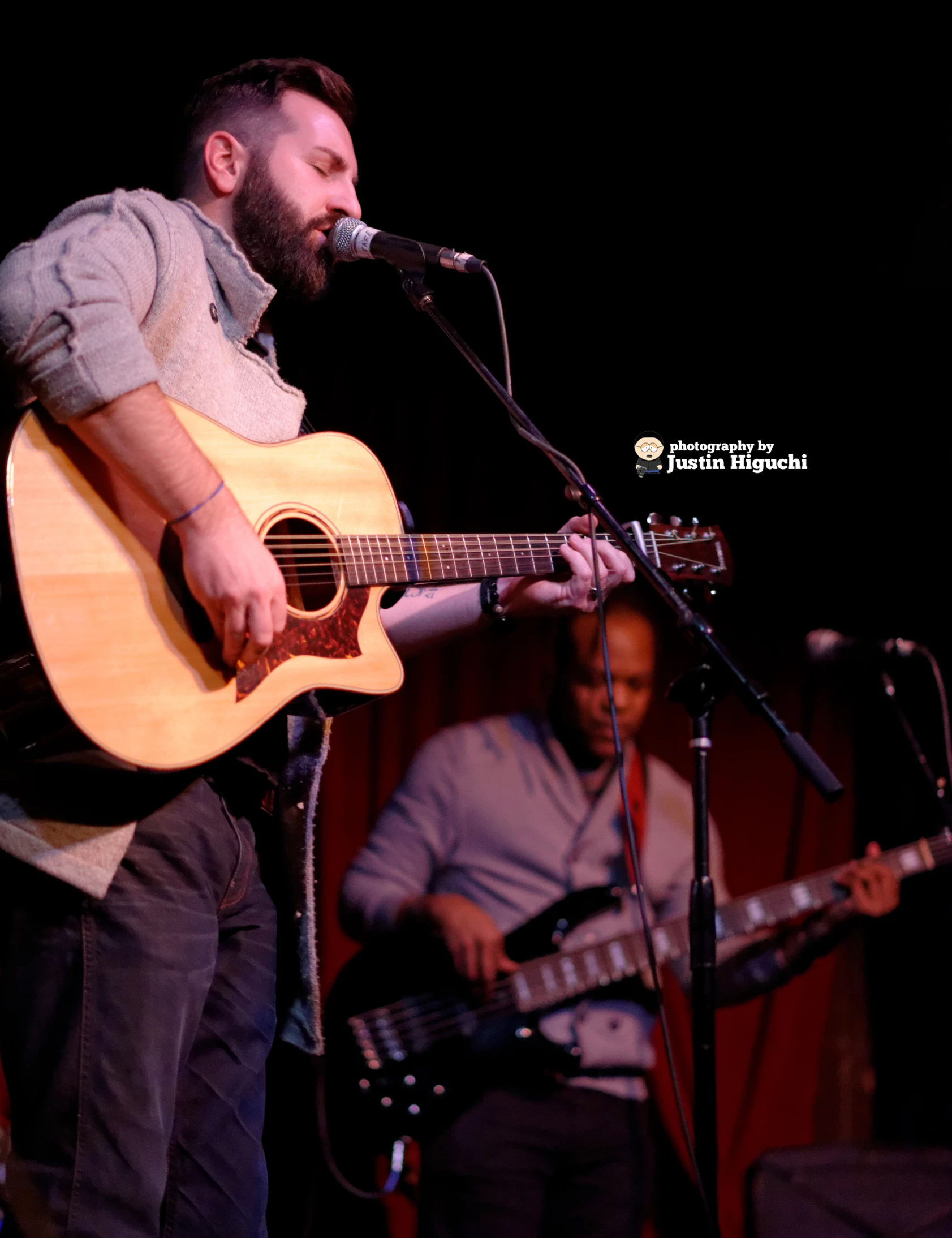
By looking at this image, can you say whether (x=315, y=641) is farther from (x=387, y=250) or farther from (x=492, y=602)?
(x=387, y=250)

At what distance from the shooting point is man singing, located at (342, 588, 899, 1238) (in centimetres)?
354

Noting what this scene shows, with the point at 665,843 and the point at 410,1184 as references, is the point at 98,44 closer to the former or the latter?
the point at 665,843

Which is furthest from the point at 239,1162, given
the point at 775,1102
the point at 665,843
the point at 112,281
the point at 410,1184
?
the point at 775,1102

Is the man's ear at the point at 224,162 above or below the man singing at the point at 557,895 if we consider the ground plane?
above

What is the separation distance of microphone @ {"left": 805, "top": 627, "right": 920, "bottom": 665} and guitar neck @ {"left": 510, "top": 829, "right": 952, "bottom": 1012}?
2.90ft

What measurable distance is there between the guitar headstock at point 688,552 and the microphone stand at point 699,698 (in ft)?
1.49

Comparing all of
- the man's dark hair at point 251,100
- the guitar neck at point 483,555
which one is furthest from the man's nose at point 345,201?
the guitar neck at point 483,555

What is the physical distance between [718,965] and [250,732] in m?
3.36

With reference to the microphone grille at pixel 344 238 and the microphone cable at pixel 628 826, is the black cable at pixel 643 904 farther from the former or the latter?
the microphone grille at pixel 344 238

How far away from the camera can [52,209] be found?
132 inches

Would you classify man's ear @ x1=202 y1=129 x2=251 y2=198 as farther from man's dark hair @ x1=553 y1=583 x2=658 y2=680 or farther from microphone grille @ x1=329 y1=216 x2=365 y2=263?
man's dark hair @ x1=553 y1=583 x2=658 y2=680

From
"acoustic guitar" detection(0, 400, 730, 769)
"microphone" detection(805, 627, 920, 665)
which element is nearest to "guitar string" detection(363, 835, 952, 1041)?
"microphone" detection(805, 627, 920, 665)

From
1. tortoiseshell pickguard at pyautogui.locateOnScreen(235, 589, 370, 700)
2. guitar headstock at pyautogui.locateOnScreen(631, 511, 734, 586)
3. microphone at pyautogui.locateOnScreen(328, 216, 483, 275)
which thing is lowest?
tortoiseshell pickguard at pyautogui.locateOnScreen(235, 589, 370, 700)

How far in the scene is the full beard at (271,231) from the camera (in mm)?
2061
